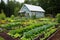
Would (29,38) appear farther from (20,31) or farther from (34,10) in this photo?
(34,10)

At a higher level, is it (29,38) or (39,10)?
(29,38)

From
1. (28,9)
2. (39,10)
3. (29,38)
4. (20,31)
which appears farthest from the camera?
(39,10)

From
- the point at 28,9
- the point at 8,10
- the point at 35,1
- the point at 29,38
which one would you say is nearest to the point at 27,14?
the point at 28,9

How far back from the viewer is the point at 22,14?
46906 millimetres

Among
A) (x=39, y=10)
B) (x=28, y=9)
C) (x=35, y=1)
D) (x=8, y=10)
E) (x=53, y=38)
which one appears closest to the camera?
(x=53, y=38)

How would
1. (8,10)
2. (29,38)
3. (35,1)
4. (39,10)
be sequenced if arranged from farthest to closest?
(35,1)
(8,10)
(39,10)
(29,38)

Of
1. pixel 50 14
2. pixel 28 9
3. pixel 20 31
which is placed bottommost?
pixel 50 14

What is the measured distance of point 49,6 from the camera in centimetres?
5388

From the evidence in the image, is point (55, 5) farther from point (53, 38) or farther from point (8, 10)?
point (53, 38)

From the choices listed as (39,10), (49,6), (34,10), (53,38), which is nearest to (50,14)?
(49,6)

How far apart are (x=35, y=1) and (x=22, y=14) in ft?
62.6

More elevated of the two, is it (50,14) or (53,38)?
(53,38)

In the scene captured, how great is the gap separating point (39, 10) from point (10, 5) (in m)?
10.0

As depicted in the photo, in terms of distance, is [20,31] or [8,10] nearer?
[20,31]
